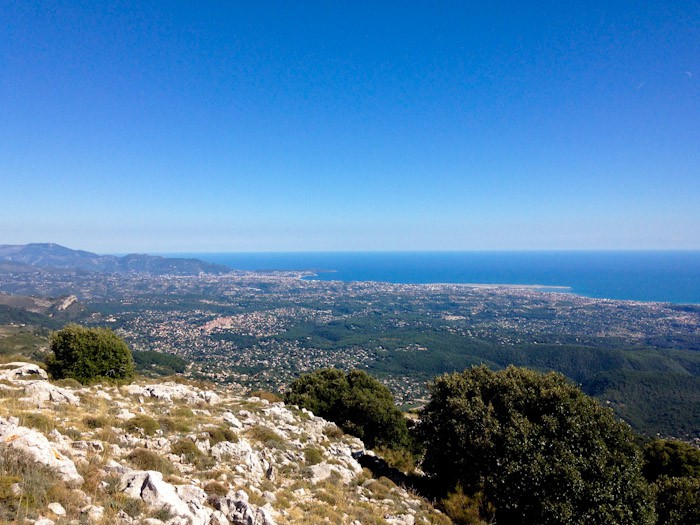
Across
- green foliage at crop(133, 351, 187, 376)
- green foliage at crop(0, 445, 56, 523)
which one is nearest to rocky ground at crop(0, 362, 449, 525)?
green foliage at crop(0, 445, 56, 523)

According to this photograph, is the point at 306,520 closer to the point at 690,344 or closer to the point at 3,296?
the point at 690,344

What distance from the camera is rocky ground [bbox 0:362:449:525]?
24.3ft

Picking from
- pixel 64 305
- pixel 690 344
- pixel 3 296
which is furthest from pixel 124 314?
pixel 690 344

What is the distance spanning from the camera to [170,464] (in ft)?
35.8

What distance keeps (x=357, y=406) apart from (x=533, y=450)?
1403cm

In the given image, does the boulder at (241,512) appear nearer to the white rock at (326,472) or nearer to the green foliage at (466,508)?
the white rock at (326,472)

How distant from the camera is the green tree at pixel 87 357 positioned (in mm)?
22016

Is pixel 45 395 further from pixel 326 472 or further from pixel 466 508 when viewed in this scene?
pixel 466 508

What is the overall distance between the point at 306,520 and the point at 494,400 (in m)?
13.3

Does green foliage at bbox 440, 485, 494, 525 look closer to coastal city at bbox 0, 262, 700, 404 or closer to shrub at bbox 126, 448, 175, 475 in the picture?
shrub at bbox 126, 448, 175, 475

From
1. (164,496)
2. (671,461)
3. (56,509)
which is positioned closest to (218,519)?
(164,496)

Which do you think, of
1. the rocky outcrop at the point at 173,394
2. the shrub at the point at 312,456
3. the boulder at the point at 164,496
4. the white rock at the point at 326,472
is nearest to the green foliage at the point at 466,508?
the white rock at the point at 326,472

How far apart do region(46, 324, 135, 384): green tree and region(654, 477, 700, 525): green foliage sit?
104 ft

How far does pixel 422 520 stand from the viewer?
516 inches
